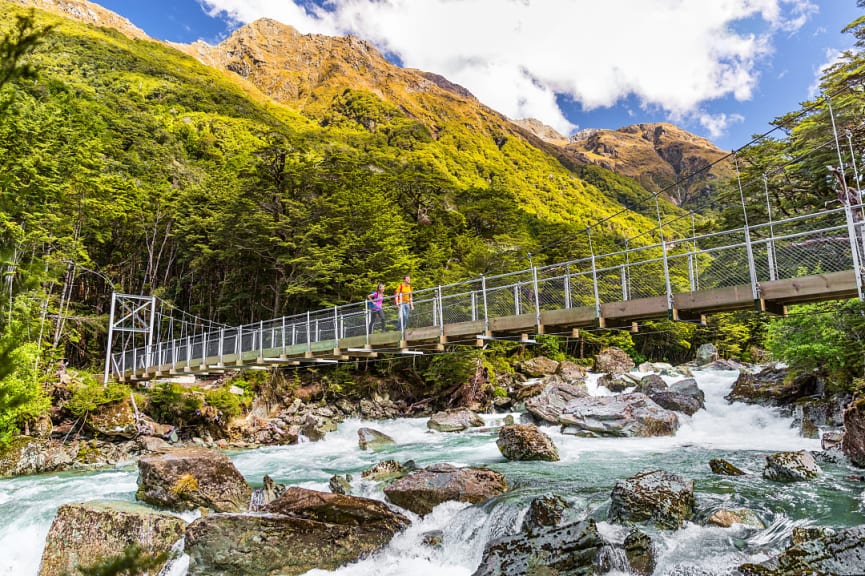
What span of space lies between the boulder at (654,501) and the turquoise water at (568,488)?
194 mm

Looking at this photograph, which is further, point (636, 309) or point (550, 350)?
point (550, 350)

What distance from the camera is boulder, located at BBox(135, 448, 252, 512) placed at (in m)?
8.74

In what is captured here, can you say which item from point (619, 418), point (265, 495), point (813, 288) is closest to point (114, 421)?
point (265, 495)

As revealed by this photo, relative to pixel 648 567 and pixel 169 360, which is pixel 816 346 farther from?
pixel 169 360

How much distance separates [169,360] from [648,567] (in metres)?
19.2

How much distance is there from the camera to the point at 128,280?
2917 centimetres

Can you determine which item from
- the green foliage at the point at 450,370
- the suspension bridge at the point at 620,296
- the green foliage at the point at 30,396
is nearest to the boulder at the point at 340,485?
the suspension bridge at the point at 620,296

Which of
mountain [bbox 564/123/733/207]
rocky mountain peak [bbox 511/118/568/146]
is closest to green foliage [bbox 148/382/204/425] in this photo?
mountain [bbox 564/123/733/207]

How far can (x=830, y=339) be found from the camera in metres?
13.1

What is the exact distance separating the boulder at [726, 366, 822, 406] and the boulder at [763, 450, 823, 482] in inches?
296

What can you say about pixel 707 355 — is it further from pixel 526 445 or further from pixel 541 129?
pixel 541 129

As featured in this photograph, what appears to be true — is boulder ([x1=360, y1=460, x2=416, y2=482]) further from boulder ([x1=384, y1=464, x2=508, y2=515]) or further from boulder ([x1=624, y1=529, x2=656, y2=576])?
boulder ([x1=624, y1=529, x2=656, y2=576])

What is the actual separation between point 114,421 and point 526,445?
41.7 ft

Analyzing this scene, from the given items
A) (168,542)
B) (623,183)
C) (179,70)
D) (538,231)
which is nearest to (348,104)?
(179,70)
